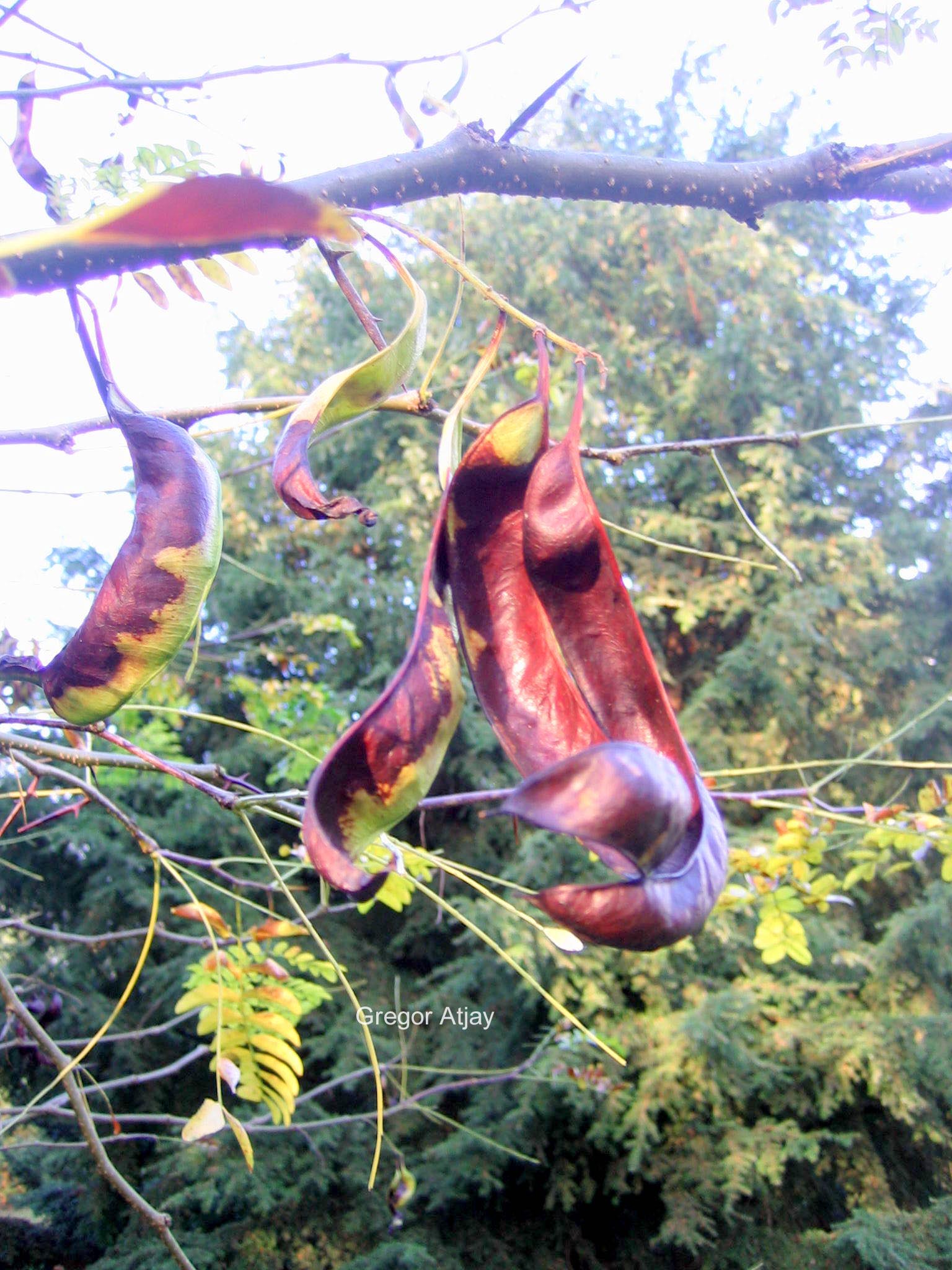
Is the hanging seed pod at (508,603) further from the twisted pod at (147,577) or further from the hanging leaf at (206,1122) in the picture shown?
the hanging leaf at (206,1122)

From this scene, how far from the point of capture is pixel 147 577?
642mm

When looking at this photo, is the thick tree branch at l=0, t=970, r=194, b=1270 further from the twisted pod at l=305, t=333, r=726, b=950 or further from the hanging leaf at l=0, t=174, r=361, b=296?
the hanging leaf at l=0, t=174, r=361, b=296

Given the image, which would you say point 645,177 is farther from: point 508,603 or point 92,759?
point 92,759

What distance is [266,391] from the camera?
7484 mm

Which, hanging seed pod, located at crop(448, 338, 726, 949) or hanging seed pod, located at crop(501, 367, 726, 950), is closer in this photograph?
hanging seed pod, located at crop(501, 367, 726, 950)

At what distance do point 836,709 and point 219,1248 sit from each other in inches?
186

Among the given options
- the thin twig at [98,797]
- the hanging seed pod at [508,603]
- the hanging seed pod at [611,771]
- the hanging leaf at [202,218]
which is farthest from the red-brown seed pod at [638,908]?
the thin twig at [98,797]

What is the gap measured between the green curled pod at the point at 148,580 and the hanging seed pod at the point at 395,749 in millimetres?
220

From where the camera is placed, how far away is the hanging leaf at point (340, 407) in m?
0.52

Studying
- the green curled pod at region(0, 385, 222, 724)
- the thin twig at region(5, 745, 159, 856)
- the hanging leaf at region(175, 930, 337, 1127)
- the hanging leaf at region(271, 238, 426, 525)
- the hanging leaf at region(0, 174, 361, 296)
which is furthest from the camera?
→ the hanging leaf at region(175, 930, 337, 1127)

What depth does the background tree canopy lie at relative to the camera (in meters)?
4.12

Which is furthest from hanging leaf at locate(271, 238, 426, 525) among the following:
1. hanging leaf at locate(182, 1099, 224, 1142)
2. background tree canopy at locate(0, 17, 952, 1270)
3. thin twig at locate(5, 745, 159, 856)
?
background tree canopy at locate(0, 17, 952, 1270)

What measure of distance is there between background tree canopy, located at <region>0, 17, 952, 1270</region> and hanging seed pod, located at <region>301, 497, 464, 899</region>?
59.6 inches

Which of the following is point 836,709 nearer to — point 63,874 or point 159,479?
point 63,874
